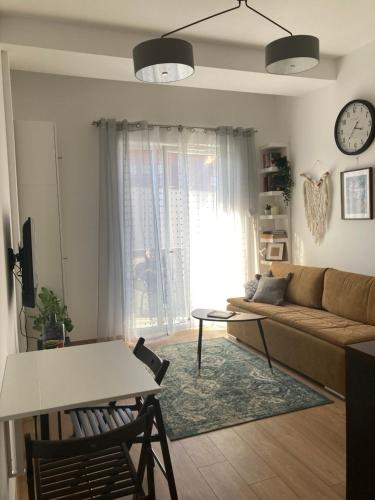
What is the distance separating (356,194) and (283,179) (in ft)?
3.76

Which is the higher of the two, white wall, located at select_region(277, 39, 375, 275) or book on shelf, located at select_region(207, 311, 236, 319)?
Result: white wall, located at select_region(277, 39, 375, 275)

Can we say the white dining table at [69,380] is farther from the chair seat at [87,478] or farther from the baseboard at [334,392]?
the baseboard at [334,392]

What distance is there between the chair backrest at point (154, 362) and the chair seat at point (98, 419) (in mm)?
262

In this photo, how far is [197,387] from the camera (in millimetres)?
3293

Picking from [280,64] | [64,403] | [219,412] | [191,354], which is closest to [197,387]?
[219,412]

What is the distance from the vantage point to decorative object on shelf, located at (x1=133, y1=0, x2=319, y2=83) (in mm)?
2219

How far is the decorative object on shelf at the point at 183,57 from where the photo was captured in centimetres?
222

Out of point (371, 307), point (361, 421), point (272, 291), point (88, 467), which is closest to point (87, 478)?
point (88, 467)

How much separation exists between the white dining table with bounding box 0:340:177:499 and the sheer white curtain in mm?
2343

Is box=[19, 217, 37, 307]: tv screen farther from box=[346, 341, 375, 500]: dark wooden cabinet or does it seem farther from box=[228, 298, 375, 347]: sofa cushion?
box=[228, 298, 375, 347]: sofa cushion

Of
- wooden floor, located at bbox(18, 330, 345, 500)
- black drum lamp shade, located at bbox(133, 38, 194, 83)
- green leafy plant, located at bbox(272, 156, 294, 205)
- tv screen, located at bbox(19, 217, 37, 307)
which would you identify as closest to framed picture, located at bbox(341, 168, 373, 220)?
green leafy plant, located at bbox(272, 156, 294, 205)

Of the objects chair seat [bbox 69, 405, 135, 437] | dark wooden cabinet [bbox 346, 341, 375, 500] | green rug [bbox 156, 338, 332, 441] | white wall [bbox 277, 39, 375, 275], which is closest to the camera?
dark wooden cabinet [bbox 346, 341, 375, 500]

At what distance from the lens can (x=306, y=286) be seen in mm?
4262

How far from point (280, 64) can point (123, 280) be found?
2.76 metres
